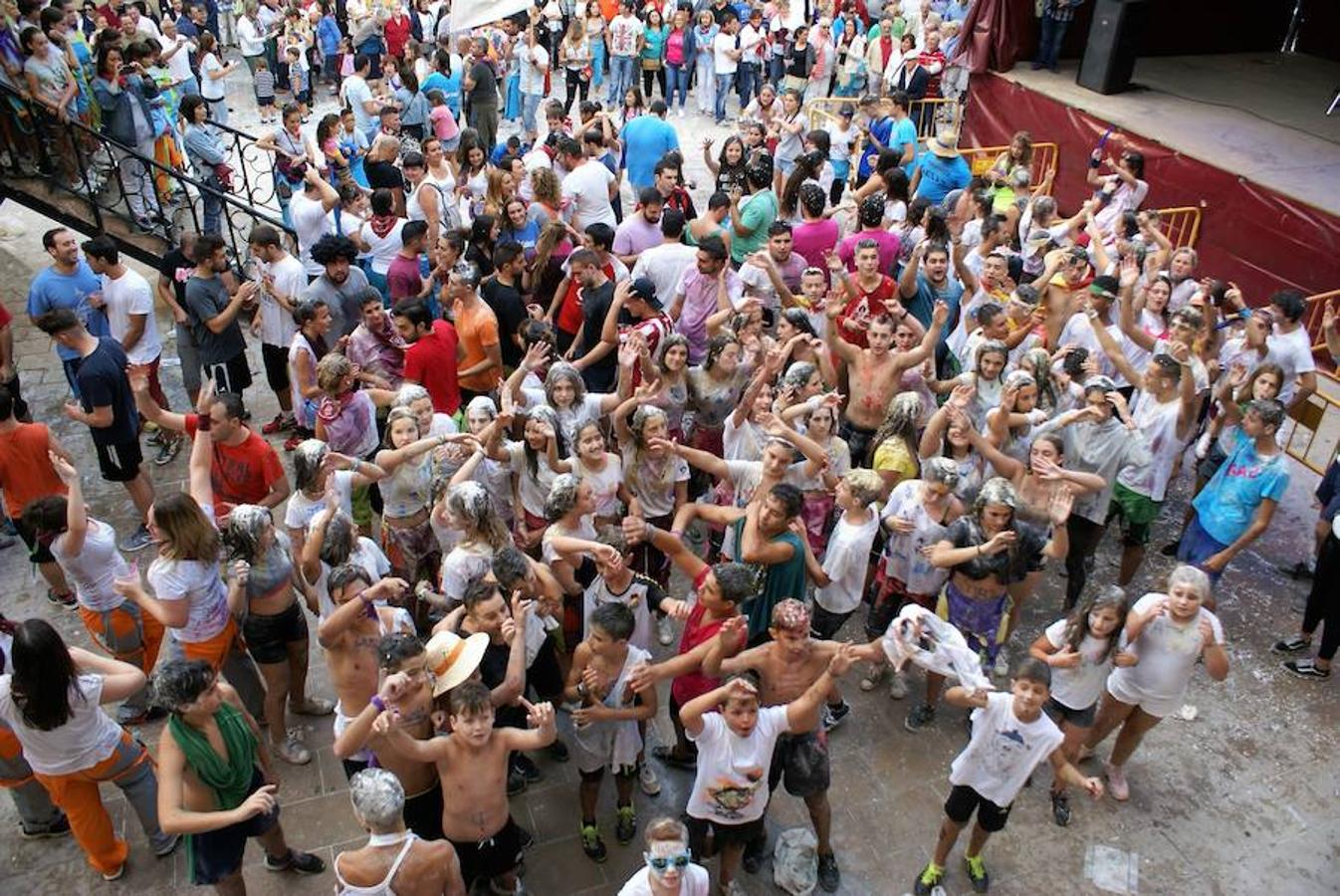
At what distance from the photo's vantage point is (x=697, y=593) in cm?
466

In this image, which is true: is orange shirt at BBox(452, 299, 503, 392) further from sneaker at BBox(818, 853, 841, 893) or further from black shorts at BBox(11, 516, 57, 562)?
sneaker at BBox(818, 853, 841, 893)

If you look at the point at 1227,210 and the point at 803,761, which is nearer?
the point at 803,761

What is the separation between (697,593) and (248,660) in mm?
2482

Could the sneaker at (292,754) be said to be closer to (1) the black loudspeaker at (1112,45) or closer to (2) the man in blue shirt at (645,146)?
(2) the man in blue shirt at (645,146)

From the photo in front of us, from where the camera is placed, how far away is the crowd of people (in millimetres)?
4223

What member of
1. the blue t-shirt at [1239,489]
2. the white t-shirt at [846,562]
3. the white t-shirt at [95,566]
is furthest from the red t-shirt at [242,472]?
the blue t-shirt at [1239,489]

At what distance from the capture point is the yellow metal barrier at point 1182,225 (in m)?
11.1

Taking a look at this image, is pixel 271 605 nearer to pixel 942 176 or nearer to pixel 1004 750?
pixel 1004 750

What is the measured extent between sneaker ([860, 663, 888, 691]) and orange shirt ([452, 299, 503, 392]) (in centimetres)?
323

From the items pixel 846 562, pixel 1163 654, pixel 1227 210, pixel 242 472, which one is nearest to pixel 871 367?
pixel 846 562

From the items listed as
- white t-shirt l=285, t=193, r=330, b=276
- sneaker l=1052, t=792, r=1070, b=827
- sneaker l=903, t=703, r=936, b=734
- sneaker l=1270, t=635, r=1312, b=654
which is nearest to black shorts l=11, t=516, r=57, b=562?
white t-shirt l=285, t=193, r=330, b=276

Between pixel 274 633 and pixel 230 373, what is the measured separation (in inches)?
132

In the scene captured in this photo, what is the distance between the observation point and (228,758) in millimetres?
4016

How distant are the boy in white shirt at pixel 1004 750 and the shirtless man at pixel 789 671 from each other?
0.53 meters
